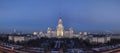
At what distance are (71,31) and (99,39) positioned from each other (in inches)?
1690

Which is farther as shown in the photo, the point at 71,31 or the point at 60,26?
the point at 71,31

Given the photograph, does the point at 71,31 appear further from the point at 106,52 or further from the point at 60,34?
the point at 106,52

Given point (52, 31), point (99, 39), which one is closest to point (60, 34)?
point (52, 31)

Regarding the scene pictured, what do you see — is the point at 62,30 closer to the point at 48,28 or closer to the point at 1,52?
the point at 48,28

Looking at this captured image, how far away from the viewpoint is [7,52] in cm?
1051

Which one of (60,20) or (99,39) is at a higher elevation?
(60,20)

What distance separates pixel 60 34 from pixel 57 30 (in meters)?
2.69

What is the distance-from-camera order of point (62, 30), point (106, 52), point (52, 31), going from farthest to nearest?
point (52, 31)
point (62, 30)
point (106, 52)

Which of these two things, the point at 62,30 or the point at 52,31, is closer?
the point at 62,30

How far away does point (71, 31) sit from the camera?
117m

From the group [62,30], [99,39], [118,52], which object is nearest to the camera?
[118,52]

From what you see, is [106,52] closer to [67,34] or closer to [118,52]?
[118,52]

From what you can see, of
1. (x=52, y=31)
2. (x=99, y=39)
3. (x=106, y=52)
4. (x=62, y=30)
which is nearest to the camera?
(x=106, y=52)

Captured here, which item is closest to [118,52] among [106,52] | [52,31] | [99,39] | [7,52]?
[106,52]
